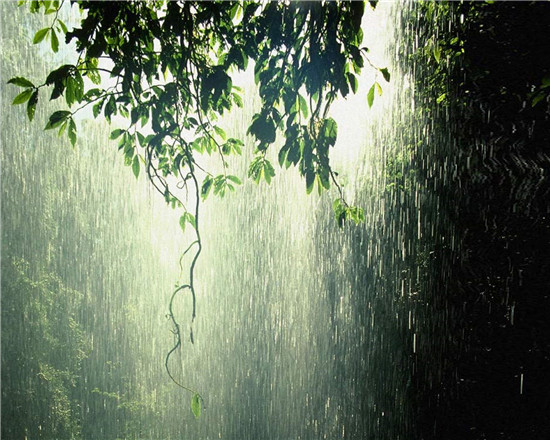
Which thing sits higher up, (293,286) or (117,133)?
(117,133)

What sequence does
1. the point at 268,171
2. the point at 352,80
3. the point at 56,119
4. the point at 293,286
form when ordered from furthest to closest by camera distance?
the point at 293,286 → the point at 268,171 → the point at 352,80 → the point at 56,119

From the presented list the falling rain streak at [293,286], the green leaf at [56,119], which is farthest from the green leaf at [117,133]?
the falling rain streak at [293,286]

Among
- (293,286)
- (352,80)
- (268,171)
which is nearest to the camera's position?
(352,80)

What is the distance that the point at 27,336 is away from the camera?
8.36 metres

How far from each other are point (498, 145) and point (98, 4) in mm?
3492

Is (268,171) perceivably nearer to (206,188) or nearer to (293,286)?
(206,188)

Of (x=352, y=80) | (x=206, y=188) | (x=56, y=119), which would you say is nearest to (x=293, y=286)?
(x=206, y=188)

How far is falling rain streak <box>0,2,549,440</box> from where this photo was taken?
4391 millimetres

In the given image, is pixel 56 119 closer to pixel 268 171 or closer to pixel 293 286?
pixel 268 171

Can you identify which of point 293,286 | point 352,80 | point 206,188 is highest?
point 352,80

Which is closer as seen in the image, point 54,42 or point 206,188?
point 54,42

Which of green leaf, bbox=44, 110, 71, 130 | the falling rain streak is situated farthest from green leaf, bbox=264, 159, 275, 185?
the falling rain streak

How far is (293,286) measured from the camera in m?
11.3

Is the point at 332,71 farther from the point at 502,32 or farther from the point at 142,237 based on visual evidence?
the point at 142,237
